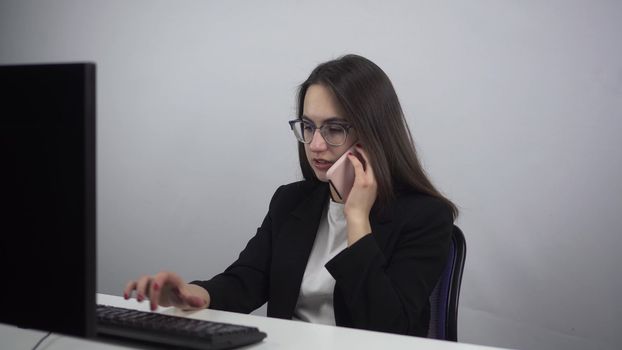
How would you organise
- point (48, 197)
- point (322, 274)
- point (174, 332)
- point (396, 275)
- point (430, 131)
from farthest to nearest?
point (430, 131)
point (322, 274)
point (396, 275)
point (174, 332)
point (48, 197)

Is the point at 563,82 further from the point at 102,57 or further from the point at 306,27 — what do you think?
the point at 102,57

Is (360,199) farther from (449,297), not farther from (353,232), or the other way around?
(449,297)

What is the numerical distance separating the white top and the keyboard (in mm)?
601

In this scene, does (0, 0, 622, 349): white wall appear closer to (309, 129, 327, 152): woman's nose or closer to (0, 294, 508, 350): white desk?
(309, 129, 327, 152): woman's nose

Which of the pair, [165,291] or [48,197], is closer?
[48,197]

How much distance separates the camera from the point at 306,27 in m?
2.62

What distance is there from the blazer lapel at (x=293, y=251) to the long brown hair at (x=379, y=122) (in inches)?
8.8

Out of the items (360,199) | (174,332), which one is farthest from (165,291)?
(360,199)

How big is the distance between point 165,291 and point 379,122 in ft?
2.32

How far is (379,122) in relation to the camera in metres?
1.57

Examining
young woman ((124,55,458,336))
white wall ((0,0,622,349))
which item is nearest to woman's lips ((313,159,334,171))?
young woman ((124,55,458,336))

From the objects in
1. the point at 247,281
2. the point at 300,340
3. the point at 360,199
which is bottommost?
the point at 247,281

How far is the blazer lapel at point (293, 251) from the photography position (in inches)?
61.2

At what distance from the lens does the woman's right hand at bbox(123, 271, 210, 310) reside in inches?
45.7
